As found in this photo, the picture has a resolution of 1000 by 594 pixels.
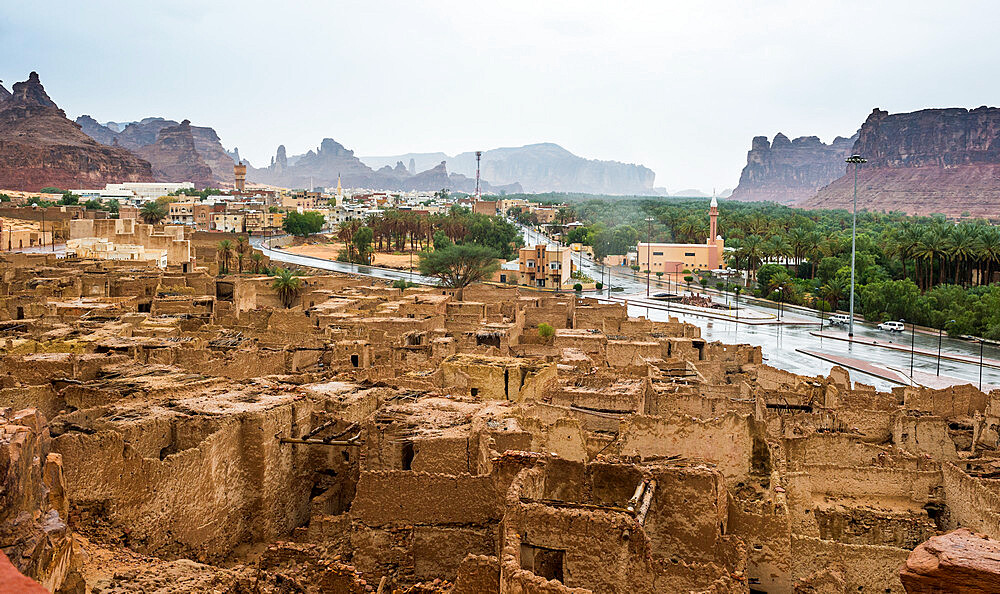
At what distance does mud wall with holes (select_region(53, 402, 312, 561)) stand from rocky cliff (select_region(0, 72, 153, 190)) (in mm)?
138961

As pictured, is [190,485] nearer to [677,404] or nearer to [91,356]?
[91,356]

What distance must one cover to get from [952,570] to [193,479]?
989cm

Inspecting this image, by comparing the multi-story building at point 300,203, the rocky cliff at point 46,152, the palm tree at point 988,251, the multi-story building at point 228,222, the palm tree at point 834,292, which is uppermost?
the rocky cliff at point 46,152

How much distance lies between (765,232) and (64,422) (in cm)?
8484

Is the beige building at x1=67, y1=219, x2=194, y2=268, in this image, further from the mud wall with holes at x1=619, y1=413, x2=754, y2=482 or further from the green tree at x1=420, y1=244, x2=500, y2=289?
the mud wall with holes at x1=619, y1=413, x2=754, y2=482

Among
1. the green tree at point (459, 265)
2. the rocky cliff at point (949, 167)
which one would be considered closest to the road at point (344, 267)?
the green tree at point (459, 265)

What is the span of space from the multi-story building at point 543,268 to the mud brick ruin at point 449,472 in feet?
138

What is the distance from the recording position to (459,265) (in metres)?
62.1

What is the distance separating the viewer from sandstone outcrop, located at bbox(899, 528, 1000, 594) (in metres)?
6.53

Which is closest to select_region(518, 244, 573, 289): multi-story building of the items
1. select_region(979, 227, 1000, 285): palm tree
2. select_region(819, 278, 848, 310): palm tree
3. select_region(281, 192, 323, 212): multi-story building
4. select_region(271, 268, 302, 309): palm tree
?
select_region(819, 278, 848, 310): palm tree

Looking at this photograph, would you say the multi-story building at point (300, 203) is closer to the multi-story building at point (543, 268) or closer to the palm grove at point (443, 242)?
the palm grove at point (443, 242)

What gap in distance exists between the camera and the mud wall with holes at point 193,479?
1155 cm

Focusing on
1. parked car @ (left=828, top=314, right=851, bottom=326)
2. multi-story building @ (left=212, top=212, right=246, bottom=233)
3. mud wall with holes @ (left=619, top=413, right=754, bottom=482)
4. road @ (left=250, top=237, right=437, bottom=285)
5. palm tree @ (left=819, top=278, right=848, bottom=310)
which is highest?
multi-story building @ (left=212, top=212, right=246, bottom=233)

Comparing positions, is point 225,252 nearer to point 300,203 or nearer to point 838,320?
point 838,320
